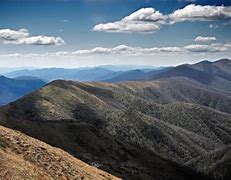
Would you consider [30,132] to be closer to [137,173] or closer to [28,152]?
[137,173]

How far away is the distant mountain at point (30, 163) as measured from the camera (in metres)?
44.9

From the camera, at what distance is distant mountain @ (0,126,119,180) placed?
4488 centimetres

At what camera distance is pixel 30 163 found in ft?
167

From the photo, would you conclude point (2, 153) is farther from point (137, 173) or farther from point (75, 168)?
point (137, 173)

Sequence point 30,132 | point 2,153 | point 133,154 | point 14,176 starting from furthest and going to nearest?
point 133,154 < point 30,132 < point 2,153 < point 14,176

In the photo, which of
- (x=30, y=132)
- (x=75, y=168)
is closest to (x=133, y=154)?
(x=30, y=132)

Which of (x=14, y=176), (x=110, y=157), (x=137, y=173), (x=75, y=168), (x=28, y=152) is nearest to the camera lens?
(x=14, y=176)

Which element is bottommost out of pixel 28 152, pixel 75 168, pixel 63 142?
pixel 63 142

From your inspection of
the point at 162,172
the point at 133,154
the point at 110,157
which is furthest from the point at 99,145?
the point at 162,172

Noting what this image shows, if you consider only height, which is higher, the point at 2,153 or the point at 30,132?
the point at 2,153

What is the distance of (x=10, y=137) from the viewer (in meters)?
57.8

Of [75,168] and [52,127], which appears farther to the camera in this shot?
[52,127]

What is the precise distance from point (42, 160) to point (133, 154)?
14524 cm

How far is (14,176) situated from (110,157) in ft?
417
